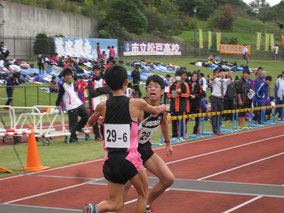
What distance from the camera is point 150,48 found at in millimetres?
50125

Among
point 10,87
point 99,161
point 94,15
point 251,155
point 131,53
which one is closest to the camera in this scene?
point 99,161

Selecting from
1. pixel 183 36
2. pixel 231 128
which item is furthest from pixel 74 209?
pixel 183 36

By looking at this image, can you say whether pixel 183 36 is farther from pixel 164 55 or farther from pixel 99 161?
pixel 99 161

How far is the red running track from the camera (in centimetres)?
793

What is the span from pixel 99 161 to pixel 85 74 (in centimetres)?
2096

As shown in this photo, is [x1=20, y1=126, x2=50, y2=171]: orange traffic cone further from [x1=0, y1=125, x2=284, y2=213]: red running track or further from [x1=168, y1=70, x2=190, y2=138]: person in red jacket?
[x1=168, y1=70, x2=190, y2=138]: person in red jacket

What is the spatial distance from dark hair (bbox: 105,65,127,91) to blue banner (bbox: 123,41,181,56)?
41.6 metres

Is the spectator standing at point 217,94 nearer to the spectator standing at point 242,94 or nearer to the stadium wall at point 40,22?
the spectator standing at point 242,94

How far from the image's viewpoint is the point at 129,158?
18.6ft

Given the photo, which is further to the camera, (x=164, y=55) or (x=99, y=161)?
(x=164, y=55)

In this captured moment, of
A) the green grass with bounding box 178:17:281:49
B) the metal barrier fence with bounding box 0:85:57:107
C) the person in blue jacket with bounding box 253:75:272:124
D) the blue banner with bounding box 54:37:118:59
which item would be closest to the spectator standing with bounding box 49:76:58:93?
the metal barrier fence with bounding box 0:85:57:107

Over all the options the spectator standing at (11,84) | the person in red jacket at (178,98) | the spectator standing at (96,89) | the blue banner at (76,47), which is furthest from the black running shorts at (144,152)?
the blue banner at (76,47)

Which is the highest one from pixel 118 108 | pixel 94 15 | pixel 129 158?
pixel 94 15

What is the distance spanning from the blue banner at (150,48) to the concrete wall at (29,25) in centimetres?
465
